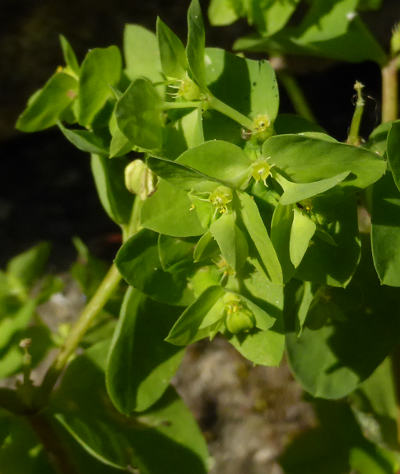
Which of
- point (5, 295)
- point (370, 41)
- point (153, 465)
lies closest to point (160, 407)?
point (153, 465)

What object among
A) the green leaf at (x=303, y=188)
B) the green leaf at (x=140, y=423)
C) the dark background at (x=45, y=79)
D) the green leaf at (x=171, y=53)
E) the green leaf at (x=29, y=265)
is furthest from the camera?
the dark background at (x=45, y=79)

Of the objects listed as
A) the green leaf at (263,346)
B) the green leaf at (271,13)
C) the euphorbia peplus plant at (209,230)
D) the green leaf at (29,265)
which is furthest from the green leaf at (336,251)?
the green leaf at (29,265)

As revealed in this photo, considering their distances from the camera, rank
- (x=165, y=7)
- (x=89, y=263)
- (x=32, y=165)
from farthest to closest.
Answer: (x=32, y=165), (x=165, y=7), (x=89, y=263)

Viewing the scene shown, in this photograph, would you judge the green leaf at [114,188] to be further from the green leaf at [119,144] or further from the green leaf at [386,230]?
the green leaf at [386,230]

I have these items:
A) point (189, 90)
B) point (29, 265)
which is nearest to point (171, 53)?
point (189, 90)

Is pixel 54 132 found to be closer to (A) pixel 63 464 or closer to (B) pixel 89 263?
(B) pixel 89 263

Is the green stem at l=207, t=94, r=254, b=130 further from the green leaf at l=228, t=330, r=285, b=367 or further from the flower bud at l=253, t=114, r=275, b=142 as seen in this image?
the green leaf at l=228, t=330, r=285, b=367

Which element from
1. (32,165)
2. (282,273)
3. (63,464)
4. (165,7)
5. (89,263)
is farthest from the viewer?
(32,165)

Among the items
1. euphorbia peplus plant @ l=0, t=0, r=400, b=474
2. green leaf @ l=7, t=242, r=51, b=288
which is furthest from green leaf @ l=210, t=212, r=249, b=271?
green leaf @ l=7, t=242, r=51, b=288
